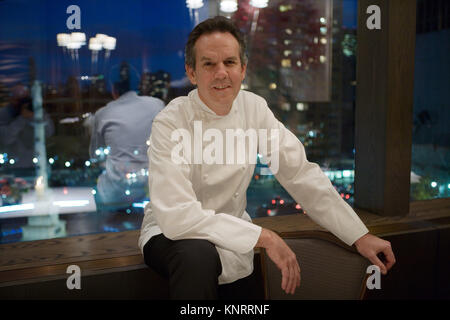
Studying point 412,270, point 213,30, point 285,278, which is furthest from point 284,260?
point 412,270

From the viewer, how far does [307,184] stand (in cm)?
143

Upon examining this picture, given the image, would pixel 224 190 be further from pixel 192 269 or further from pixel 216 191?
pixel 192 269

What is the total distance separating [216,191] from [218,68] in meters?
0.44

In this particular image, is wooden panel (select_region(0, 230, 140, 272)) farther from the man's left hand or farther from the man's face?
the man's left hand

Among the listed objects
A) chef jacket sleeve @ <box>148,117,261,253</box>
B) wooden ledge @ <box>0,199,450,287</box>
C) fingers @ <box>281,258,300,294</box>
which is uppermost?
chef jacket sleeve @ <box>148,117,261,253</box>

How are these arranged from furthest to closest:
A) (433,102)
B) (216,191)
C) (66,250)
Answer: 1. (433,102)
2. (66,250)
3. (216,191)

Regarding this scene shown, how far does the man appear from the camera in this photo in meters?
1.12

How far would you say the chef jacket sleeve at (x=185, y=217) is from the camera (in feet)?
3.73

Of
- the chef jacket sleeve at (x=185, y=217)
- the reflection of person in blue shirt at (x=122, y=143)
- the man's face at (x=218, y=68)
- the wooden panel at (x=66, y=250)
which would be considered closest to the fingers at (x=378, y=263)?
the chef jacket sleeve at (x=185, y=217)

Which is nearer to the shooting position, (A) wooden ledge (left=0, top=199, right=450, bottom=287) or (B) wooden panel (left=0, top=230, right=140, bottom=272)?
(A) wooden ledge (left=0, top=199, right=450, bottom=287)

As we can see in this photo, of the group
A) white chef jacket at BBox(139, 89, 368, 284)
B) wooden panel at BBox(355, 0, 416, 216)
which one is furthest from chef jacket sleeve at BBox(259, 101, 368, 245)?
wooden panel at BBox(355, 0, 416, 216)

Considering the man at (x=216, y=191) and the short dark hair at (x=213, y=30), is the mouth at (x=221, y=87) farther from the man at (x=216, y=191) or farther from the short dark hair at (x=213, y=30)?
the short dark hair at (x=213, y=30)
